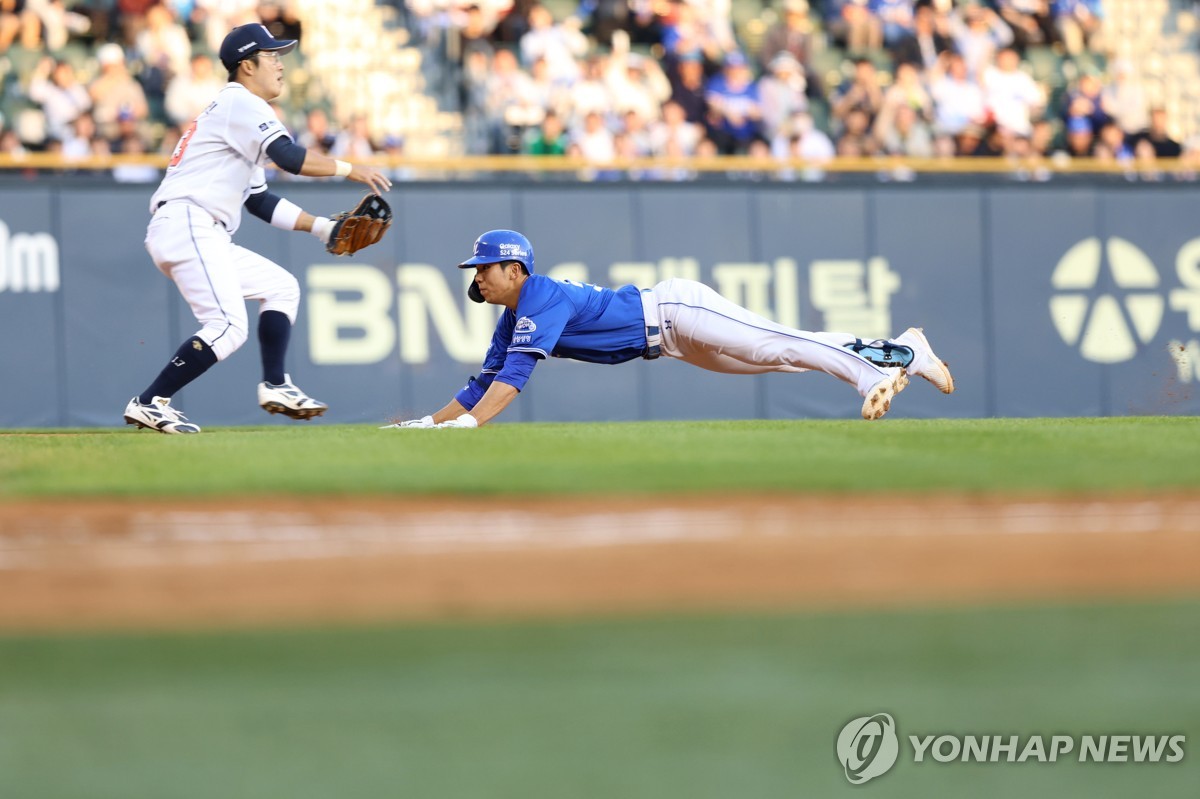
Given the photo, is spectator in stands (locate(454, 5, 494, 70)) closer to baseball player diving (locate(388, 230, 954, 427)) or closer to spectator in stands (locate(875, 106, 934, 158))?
spectator in stands (locate(875, 106, 934, 158))

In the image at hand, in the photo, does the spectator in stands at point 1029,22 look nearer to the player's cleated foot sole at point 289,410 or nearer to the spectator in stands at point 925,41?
the spectator in stands at point 925,41

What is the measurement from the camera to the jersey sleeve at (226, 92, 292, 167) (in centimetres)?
698

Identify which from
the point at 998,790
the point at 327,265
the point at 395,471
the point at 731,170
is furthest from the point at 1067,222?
the point at 998,790

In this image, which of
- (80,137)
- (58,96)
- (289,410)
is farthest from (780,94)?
(289,410)

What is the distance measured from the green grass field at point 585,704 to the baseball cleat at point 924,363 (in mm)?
4091

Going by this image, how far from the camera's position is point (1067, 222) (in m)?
12.7

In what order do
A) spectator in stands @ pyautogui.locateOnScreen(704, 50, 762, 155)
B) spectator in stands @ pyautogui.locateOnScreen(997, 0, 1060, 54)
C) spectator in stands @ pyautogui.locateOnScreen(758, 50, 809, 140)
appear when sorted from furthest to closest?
spectator in stands @ pyautogui.locateOnScreen(997, 0, 1060, 54) → spectator in stands @ pyautogui.locateOnScreen(758, 50, 809, 140) → spectator in stands @ pyautogui.locateOnScreen(704, 50, 762, 155)

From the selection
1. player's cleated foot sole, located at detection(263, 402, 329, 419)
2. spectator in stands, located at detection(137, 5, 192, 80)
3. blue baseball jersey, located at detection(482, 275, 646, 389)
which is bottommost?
player's cleated foot sole, located at detection(263, 402, 329, 419)

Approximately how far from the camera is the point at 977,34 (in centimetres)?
1416

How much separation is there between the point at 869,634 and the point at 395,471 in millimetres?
2560

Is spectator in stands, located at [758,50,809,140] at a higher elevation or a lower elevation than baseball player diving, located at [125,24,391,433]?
higher

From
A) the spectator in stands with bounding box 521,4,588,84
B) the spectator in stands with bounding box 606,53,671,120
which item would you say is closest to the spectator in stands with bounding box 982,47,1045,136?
the spectator in stands with bounding box 606,53,671,120

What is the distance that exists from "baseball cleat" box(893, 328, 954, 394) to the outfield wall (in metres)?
4.42

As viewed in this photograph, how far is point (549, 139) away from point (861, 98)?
2.98 m
